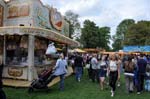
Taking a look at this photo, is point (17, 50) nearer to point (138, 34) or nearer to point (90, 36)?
point (90, 36)

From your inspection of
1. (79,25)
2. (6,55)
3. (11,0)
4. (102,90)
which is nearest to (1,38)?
(6,55)

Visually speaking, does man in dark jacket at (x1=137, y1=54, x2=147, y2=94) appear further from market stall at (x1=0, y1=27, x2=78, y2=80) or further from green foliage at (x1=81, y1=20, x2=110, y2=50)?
green foliage at (x1=81, y1=20, x2=110, y2=50)

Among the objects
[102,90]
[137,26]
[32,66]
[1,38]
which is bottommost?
[102,90]

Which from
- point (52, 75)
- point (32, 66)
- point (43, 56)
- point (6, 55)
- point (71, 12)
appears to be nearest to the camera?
point (52, 75)

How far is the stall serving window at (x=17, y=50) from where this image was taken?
1666cm

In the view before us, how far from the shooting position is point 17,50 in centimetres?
1709

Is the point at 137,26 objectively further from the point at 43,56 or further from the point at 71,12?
the point at 43,56

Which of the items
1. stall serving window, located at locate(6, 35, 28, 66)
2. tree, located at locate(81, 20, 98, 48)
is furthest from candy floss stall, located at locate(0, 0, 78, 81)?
tree, located at locate(81, 20, 98, 48)

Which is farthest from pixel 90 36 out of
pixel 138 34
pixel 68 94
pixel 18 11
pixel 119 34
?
pixel 68 94

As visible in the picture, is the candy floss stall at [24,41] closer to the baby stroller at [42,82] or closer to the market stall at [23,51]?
the market stall at [23,51]

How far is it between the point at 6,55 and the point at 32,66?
220 cm

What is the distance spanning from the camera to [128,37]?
8412 centimetres

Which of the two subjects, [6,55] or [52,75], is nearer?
[52,75]

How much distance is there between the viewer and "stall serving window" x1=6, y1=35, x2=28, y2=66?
54.6 ft
